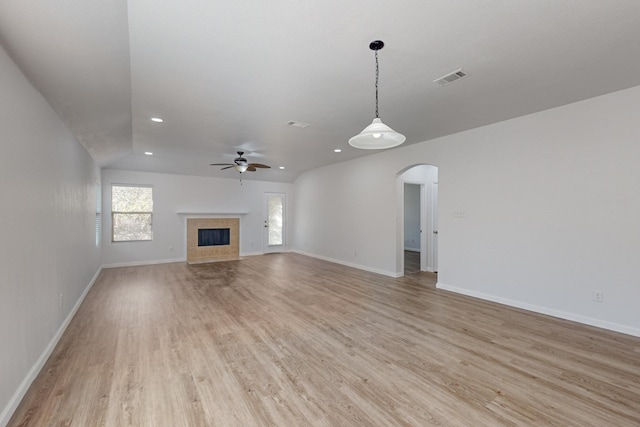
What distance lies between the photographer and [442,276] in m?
5.11

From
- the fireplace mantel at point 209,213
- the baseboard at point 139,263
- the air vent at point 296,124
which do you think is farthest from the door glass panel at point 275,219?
the air vent at point 296,124

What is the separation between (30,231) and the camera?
7.63 feet

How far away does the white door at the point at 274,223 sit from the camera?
9.66 m

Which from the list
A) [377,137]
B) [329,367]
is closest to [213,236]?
[329,367]

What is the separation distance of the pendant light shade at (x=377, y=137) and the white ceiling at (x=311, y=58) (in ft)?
2.27

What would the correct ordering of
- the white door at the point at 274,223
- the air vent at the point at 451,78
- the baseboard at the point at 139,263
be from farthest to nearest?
the white door at the point at 274,223
the baseboard at the point at 139,263
the air vent at the point at 451,78

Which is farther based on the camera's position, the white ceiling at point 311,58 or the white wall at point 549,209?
the white wall at point 549,209

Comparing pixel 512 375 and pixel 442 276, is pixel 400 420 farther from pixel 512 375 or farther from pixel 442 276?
pixel 442 276

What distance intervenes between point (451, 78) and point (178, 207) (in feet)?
25.2

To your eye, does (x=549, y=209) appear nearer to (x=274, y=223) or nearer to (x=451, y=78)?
(x=451, y=78)

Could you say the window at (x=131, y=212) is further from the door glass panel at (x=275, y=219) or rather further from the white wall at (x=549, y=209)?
the white wall at (x=549, y=209)

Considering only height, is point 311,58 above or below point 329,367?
above

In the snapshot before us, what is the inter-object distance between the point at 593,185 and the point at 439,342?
278 centimetres

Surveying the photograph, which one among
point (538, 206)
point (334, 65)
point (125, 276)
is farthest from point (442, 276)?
point (125, 276)
